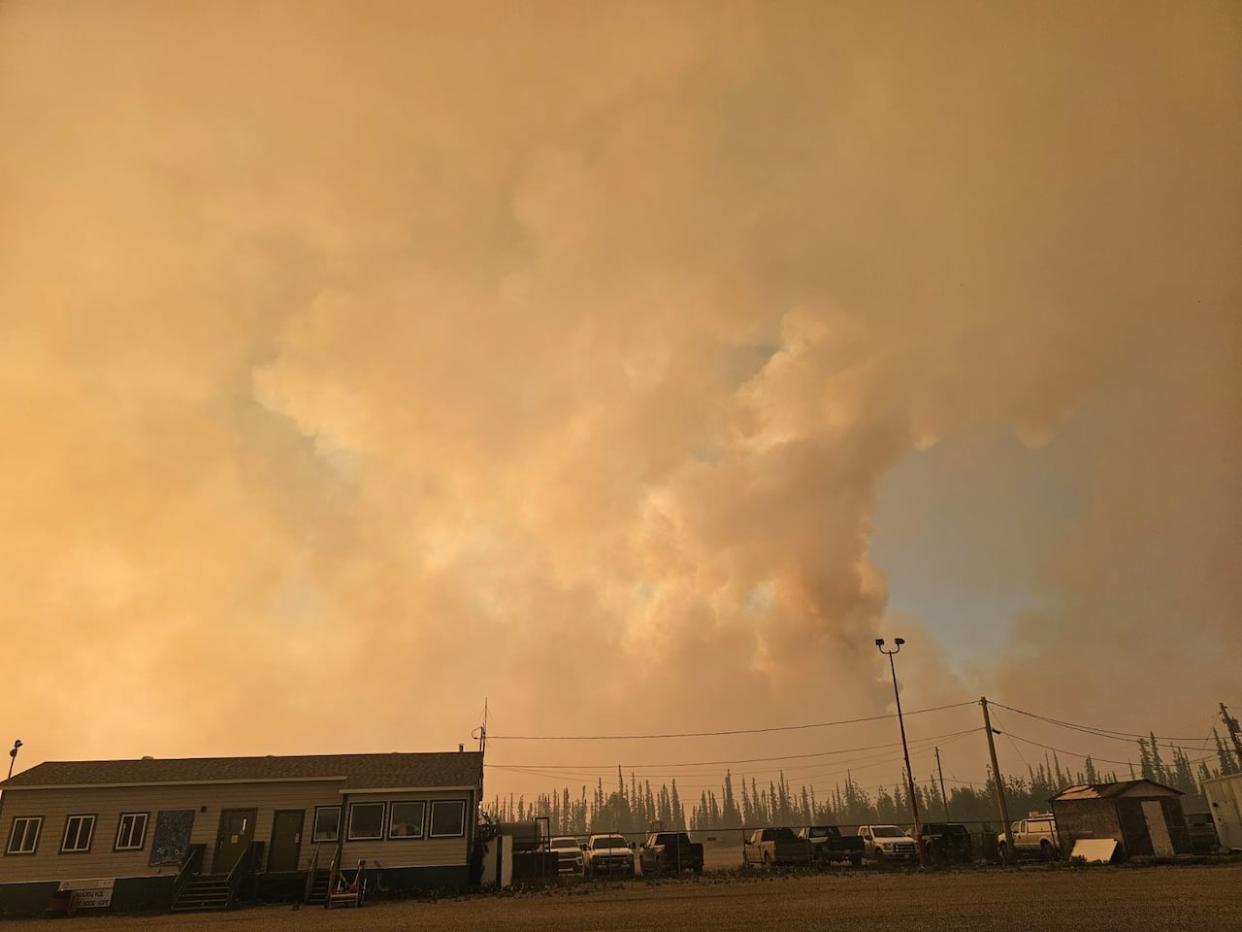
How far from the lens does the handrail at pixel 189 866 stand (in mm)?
27500

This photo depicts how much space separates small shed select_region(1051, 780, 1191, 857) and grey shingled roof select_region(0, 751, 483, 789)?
26.9 meters

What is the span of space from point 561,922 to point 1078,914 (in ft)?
39.8

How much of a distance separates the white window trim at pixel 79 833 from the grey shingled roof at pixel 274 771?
48.4 inches

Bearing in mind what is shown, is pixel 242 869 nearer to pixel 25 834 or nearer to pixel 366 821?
pixel 366 821

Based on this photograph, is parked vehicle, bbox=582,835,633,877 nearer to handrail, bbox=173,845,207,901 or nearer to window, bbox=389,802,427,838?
window, bbox=389,802,427,838

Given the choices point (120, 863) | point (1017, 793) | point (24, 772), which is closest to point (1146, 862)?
point (120, 863)

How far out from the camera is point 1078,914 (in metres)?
17.1

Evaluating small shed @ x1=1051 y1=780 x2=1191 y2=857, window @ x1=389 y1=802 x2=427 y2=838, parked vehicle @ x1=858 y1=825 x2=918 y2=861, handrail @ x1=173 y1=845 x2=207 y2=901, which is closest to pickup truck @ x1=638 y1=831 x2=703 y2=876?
parked vehicle @ x1=858 y1=825 x2=918 y2=861

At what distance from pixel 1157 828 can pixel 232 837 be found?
3863 centimetres

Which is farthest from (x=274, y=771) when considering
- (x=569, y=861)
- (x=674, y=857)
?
(x=674, y=857)

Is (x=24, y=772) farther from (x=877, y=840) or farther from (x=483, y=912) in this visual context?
(x=877, y=840)

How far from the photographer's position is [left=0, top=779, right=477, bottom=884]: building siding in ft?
93.6

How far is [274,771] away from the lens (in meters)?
31.2

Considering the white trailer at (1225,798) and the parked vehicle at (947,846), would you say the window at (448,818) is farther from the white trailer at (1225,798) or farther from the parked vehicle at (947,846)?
the white trailer at (1225,798)
